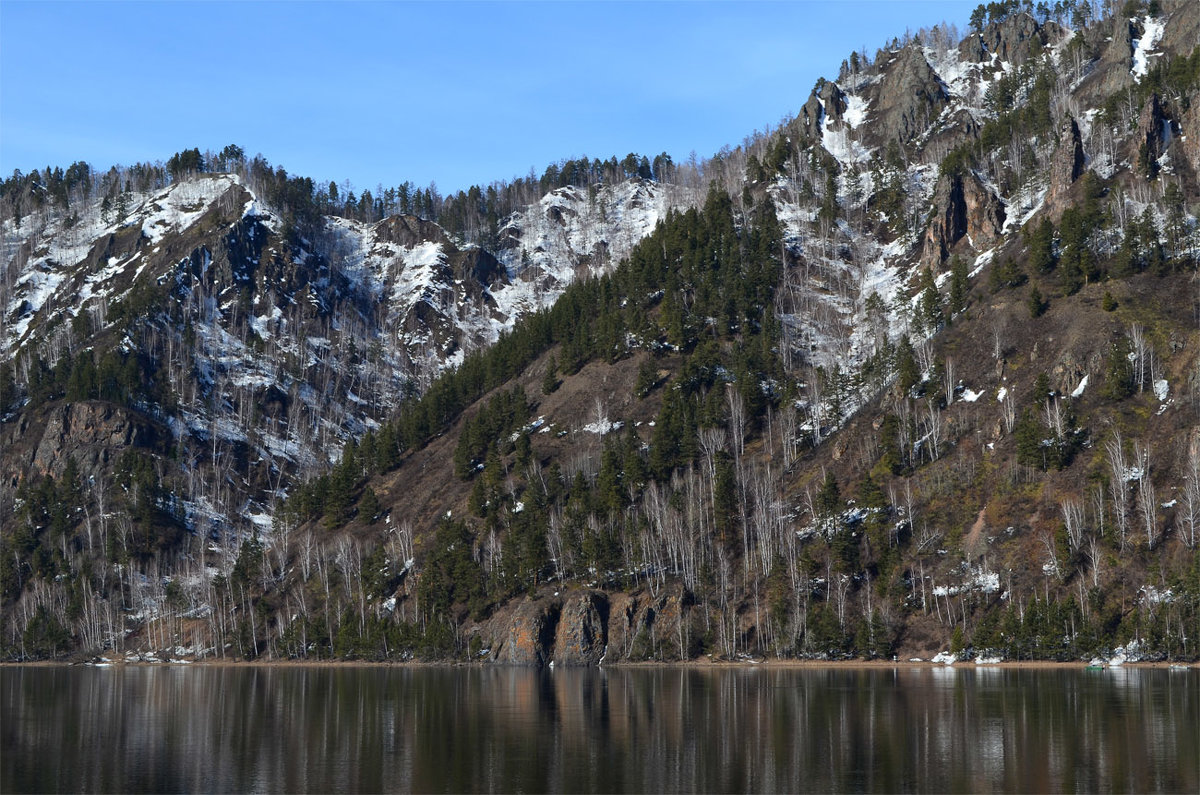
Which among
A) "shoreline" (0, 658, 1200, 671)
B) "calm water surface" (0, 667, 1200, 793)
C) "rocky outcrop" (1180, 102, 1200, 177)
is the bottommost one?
"shoreline" (0, 658, 1200, 671)

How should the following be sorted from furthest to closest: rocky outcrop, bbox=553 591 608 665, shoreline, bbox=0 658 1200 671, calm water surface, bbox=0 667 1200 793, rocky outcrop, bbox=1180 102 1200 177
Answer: rocky outcrop, bbox=1180 102 1200 177, rocky outcrop, bbox=553 591 608 665, shoreline, bbox=0 658 1200 671, calm water surface, bbox=0 667 1200 793

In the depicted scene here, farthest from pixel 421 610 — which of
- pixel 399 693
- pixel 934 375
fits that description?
pixel 934 375

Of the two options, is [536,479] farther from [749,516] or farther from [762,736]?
[762,736]

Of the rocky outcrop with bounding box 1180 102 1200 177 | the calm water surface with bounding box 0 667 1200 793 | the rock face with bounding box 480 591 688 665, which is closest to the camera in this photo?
the calm water surface with bounding box 0 667 1200 793

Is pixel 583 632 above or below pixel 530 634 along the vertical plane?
above

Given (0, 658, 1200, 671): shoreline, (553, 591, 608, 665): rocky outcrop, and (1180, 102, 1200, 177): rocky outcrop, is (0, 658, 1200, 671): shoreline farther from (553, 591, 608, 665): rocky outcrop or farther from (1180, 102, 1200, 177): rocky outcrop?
(1180, 102, 1200, 177): rocky outcrop

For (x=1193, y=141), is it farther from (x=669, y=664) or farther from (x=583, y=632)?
(x=583, y=632)

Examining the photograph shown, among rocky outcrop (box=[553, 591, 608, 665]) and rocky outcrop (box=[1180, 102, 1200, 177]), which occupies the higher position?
rocky outcrop (box=[1180, 102, 1200, 177])

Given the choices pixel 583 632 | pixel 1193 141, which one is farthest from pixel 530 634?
pixel 1193 141

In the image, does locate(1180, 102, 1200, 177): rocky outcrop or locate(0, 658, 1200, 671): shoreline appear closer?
locate(0, 658, 1200, 671): shoreline

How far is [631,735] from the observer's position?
242 ft

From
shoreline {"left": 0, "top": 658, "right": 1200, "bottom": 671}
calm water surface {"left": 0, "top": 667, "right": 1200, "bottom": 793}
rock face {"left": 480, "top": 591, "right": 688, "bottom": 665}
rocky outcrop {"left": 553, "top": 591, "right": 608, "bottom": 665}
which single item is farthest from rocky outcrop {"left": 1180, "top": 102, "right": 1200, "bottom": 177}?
rocky outcrop {"left": 553, "top": 591, "right": 608, "bottom": 665}

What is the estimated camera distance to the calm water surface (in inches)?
2248

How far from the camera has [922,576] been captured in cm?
14050
